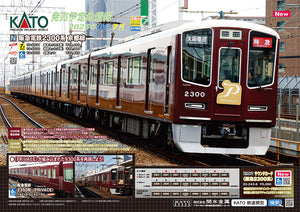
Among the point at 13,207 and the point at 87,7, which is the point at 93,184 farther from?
the point at 87,7

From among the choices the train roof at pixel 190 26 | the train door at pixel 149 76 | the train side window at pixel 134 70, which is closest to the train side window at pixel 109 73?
the train side window at pixel 134 70

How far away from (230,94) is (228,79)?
260 mm

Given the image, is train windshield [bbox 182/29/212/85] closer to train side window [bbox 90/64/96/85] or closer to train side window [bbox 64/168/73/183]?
train side window [bbox 64/168/73/183]

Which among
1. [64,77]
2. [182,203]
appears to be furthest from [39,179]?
[64,77]

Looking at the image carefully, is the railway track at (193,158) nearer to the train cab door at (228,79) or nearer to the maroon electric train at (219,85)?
the maroon electric train at (219,85)

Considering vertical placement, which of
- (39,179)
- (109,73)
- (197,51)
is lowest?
(39,179)

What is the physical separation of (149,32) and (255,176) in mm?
6369

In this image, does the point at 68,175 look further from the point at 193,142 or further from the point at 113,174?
the point at 193,142

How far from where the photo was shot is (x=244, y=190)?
15.0 feet

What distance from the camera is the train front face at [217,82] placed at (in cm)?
781

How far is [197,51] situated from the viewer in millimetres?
7879

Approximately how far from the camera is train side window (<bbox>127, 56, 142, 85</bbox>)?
10250 millimetres

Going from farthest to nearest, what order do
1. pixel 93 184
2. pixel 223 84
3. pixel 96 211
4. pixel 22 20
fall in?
pixel 22 20 → pixel 223 84 → pixel 93 184 → pixel 96 211

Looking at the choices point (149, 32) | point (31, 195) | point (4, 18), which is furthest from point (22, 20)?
point (31, 195)
